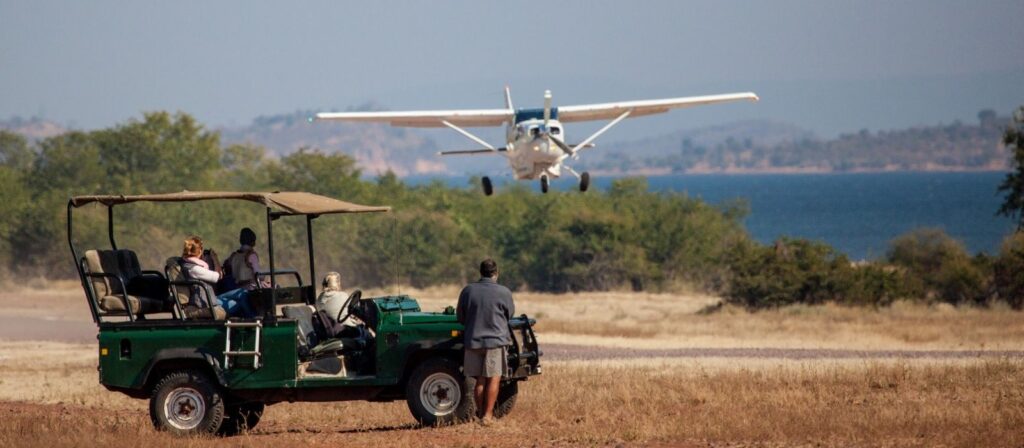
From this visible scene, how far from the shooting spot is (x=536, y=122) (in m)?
44.8

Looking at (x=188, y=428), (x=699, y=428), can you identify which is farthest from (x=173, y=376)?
(x=699, y=428)

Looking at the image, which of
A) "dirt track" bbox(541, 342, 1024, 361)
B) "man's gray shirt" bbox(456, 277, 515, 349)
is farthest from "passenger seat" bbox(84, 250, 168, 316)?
→ "dirt track" bbox(541, 342, 1024, 361)

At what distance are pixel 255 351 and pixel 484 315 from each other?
215cm

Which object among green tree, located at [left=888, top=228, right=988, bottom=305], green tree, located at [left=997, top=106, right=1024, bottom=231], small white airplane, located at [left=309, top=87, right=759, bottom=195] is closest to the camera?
small white airplane, located at [left=309, top=87, right=759, bottom=195]

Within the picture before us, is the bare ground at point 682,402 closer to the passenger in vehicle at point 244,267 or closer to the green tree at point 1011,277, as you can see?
the passenger in vehicle at point 244,267

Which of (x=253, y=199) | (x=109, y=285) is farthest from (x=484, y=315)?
(x=109, y=285)

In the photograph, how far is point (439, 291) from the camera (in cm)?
6156

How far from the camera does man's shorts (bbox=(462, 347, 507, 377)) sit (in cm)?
1445

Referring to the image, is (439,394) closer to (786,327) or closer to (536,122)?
(786,327)

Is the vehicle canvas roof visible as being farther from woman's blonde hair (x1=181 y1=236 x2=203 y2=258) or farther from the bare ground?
the bare ground

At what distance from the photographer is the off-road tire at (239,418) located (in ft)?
50.8

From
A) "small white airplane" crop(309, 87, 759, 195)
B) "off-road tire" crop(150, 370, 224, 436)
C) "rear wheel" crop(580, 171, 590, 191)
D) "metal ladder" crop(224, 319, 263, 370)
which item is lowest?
"off-road tire" crop(150, 370, 224, 436)

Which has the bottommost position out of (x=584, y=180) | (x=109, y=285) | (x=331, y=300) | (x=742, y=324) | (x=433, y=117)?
(x=742, y=324)

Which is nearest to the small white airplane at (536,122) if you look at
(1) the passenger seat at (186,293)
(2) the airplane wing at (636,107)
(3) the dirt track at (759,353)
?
(2) the airplane wing at (636,107)
